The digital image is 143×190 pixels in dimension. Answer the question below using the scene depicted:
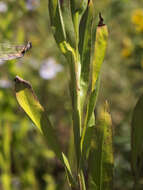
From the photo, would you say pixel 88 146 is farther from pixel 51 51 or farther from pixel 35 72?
pixel 51 51

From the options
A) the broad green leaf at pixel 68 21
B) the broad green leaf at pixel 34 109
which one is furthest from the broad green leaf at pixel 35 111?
the broad green leaf at pixel 68 21

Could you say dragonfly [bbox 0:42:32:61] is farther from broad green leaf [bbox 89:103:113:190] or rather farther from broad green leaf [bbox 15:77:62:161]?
broad green leaf [bbox 89:103:113:190]

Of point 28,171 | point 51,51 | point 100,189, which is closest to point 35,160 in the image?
point 28,171

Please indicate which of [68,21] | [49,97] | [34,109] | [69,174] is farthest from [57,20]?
[49,97]

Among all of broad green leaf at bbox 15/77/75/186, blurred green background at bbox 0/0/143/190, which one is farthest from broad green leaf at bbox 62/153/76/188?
blurred green background at bbox 0/0/143/190

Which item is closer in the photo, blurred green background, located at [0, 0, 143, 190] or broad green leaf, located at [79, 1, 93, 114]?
broad green leaf, located at [79, 1, 93, 114]

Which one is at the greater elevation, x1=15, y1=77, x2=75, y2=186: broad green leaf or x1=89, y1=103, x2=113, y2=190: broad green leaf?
x1=15, y1=77, x2=75, y2=186: broad green leaf
